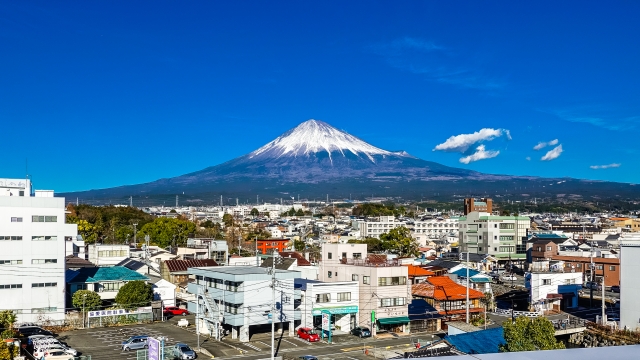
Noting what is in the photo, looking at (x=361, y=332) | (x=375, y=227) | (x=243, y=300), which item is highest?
(x=243, y=300)

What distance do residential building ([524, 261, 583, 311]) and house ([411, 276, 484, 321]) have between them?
3423 mm

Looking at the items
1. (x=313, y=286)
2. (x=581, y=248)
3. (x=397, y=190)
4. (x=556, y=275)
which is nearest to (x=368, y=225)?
(x=581, y=248)

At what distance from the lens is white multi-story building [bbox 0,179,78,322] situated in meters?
23.7

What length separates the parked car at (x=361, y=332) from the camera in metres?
22.0

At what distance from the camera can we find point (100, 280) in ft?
86.6

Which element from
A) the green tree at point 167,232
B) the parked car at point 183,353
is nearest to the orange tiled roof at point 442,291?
the parked car at point 183,353

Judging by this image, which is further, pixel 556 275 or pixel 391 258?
pixel 556 275

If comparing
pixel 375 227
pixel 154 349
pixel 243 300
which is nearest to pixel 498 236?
pixel 375 227

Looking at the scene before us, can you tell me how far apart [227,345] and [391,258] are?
8.66 meters

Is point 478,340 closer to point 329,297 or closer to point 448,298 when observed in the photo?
point 329,297

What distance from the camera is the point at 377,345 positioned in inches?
814

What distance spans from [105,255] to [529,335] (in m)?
28.4

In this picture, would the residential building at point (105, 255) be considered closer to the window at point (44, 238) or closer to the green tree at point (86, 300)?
the window at point (44, 238)

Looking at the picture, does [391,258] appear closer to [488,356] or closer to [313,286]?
[313,286]
